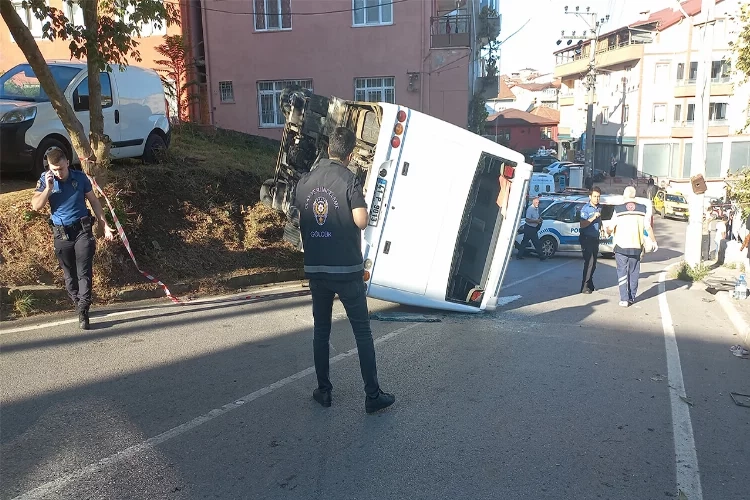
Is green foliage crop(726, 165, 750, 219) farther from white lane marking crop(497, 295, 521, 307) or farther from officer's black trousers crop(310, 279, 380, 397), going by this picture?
officer's black trousers crop(310, 279, 380, 397)

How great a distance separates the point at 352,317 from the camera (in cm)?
455

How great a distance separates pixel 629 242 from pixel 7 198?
8730 mm

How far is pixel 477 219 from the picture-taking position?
8453 millimetres

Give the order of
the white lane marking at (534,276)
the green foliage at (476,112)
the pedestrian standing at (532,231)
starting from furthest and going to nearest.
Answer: the green foliage at (476,112), the pedestrian standing at (532,231), the white lane marking at (534,276)

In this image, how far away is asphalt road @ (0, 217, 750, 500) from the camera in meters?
3.68

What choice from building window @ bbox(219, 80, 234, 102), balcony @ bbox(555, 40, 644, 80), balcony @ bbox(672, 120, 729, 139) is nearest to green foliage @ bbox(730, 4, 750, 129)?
building window @ bbox(219, 80, 234, 102)

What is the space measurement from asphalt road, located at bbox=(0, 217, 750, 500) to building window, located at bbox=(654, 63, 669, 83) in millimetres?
45996

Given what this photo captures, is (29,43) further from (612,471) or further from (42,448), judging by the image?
(612,471)

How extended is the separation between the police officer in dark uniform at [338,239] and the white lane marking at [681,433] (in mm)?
2011

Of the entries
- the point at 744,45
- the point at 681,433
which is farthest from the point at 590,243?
the point at 681,433

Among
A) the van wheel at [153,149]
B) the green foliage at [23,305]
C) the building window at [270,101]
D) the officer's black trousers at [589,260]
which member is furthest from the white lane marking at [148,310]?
the building window at [270,101]

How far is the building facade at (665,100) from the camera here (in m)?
45.4

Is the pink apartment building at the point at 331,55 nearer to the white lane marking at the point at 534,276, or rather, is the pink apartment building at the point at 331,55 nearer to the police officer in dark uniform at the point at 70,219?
the white lane marking at the point at 534,276

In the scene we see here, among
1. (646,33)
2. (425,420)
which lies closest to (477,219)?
(425,420)
